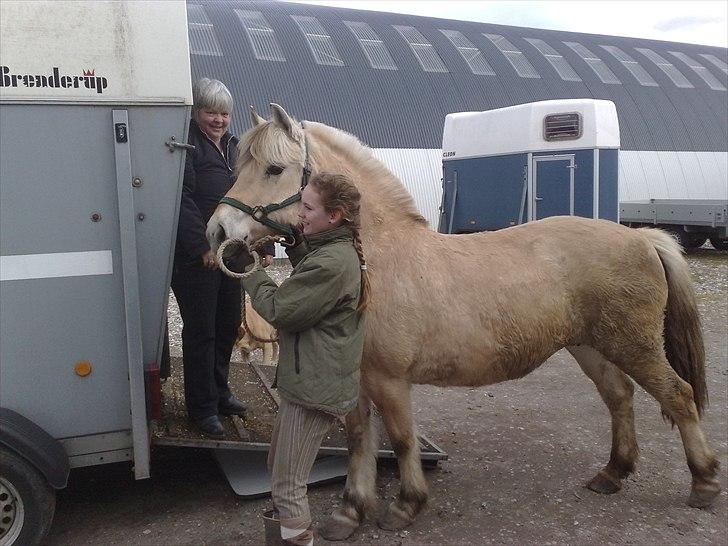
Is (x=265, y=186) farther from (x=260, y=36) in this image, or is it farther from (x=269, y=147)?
(x=260, y=36)

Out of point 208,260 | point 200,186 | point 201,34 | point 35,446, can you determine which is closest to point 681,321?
point 208,260

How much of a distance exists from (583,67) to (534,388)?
1921 centimetres

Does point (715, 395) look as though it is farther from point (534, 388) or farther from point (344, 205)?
point (344, 205)

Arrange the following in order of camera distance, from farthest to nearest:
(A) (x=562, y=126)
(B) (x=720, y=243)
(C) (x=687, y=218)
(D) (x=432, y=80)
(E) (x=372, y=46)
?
(E) (x=372, y=46) → (D) (x=432, y=80) → (B) (x=720, y=243) → (C) (x=687, y=218) → (A) (x=562, y=126)

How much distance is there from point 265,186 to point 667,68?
25.8 meters

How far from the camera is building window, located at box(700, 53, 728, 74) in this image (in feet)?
87.7

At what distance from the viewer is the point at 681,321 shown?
4.05 meters

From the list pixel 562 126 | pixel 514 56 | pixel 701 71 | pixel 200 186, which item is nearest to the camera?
pixel 200 186

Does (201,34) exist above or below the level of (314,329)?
above

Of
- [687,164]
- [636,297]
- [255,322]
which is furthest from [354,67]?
[636,297]

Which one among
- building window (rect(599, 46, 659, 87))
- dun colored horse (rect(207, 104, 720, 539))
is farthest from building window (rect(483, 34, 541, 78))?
dun colored horse (rect(207, 104, 720, 539))

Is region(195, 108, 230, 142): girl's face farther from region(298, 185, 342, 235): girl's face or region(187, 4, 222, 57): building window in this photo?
region(187, 4, 222, 57): building window

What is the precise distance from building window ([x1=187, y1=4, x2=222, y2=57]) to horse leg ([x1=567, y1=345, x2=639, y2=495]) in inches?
622

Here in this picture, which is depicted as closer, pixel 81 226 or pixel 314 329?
pixel 314 329
